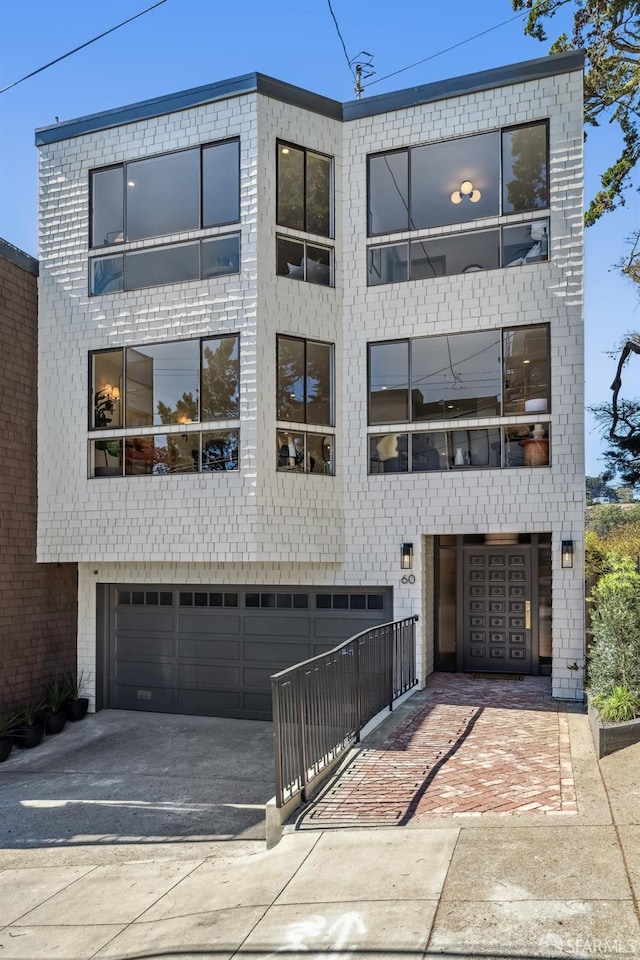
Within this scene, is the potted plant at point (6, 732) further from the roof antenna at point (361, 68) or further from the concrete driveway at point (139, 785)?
the roof antenna at point (361, 68)

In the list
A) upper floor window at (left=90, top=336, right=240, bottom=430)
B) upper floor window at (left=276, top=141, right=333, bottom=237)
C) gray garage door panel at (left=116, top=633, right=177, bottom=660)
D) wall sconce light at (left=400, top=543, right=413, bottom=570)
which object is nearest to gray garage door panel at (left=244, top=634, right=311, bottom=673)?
gray garage door panel at (left=116, top=633, right=177, bottom=660)

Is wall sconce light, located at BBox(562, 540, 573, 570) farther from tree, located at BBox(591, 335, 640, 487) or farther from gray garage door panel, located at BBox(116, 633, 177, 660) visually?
gray garage door panel, located at BBox(116, 633, 177, 660)

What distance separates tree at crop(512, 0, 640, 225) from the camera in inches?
563

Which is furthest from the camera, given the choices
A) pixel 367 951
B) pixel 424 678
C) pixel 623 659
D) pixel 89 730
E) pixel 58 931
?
pixel 89 730

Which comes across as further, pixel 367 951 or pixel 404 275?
pixel 404 275

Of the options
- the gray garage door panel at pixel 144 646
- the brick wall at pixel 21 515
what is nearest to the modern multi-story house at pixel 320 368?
the gray garage door panel at pixel 144 646

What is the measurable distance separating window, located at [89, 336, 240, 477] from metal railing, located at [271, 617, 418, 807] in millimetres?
3713

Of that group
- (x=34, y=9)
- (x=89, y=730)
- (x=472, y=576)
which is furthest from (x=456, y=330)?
(x=89, y=730)

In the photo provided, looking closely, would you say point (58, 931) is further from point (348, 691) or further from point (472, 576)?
point (472, 576)

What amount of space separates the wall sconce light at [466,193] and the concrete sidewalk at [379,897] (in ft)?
27.3

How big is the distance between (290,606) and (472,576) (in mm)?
3021

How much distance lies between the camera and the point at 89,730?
11766 millimetres

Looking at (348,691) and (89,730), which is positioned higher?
(348,691)

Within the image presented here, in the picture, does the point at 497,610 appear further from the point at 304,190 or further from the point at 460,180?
the point at 304,190
